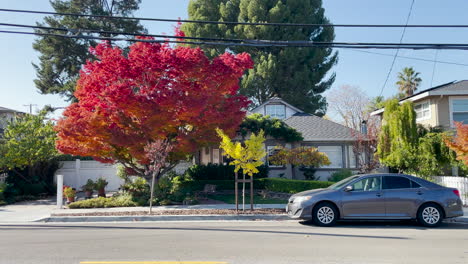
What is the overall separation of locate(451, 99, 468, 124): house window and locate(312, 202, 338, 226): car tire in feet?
44.9

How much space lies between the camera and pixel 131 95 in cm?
1473

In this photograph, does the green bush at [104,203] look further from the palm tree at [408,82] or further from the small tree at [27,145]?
the palm tree at [408,82]

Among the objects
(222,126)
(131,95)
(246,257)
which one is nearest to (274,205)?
(222,126)


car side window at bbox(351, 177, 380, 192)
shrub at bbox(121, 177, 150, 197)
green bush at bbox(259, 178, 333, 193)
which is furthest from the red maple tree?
car side window at bbox(351, 177, 380, 192)

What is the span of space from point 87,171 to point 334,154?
1525 cm

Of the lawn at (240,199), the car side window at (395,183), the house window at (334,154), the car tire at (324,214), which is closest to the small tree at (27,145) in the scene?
the lawn at (240,199)

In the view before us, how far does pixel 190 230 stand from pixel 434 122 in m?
16.5

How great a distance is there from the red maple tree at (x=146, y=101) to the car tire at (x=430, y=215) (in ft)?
27.3

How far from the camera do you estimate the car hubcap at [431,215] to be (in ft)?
36.2

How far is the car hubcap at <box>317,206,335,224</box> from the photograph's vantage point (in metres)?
11.1

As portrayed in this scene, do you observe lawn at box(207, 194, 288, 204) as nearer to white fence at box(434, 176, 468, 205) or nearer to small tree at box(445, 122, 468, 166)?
white fence at box(434, 176, 468, 205)

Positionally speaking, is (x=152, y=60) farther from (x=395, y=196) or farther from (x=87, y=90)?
(x=395, y=196)

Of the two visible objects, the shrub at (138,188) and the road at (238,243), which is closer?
the road at (238,243)

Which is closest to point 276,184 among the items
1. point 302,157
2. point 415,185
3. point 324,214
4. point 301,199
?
point 302,157
